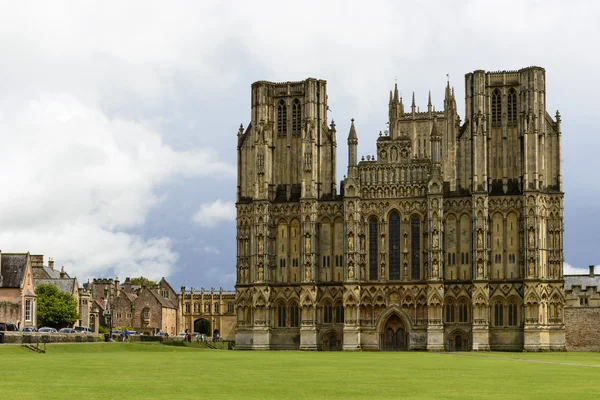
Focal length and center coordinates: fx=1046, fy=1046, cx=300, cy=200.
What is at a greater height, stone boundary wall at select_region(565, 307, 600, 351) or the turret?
the turret

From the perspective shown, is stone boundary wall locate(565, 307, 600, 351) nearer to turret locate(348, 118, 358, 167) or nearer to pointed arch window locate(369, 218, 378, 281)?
pointed arch window locate(369, 218, 378, 281)

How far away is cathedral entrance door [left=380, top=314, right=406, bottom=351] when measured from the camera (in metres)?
114

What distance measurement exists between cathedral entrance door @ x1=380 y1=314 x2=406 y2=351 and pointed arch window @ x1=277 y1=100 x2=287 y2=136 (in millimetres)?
24626

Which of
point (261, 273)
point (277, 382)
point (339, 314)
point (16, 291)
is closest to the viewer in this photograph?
point (277, 382)

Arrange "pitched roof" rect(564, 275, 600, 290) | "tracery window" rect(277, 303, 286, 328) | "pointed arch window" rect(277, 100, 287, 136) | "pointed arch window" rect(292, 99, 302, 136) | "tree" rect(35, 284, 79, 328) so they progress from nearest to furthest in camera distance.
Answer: "pitched roof" rect(564, 275, 600, 290) → "tracery window" rect(277, 303, 286, 328) → "pointed arch window" rect(292, 99, 302, 136) → "pointed arch window" rect(277, 100, 287, 136) → "tree" rect(35, 284, 79, 328)

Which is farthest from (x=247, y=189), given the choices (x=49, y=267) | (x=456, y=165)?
(x=49, y=267)

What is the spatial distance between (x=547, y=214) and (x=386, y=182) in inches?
688

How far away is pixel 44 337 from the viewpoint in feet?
286

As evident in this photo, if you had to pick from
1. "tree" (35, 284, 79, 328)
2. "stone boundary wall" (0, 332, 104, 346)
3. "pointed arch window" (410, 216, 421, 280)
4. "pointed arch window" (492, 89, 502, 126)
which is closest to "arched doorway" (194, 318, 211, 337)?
"tree" (35, 284, 79, 328)

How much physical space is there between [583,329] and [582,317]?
1.30 meters

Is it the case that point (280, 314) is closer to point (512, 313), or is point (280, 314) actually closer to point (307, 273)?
point (307, 273)

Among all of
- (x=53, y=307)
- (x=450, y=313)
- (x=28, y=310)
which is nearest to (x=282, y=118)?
(x=450, y=313)

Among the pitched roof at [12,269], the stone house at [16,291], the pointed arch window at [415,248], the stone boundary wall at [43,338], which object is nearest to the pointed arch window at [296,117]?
the pointed arch window at [415,248]

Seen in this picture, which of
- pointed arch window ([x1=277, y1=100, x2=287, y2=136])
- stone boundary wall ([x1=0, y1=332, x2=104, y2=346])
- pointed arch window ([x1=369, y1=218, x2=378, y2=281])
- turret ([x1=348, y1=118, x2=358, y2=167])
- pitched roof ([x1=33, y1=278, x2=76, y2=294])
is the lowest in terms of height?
stone boundary wall ([x1=0, y1=332, x2=104, y2=346])
